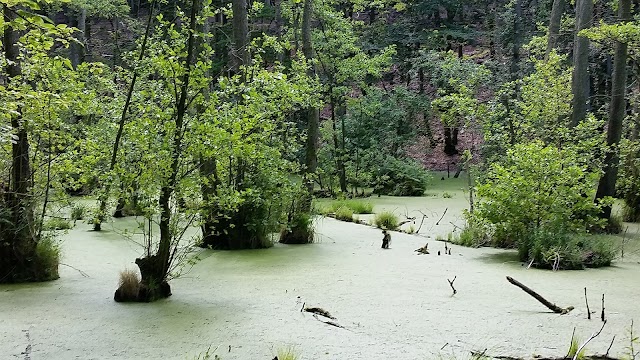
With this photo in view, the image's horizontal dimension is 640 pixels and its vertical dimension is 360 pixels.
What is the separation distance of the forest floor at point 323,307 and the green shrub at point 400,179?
731 cm

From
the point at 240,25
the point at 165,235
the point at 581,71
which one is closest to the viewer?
the point at 165,235

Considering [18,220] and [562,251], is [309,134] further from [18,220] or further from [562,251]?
[18,220]

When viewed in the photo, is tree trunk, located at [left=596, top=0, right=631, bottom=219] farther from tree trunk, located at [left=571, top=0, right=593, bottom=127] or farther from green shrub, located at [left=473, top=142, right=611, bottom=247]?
green shrub, located at [left=473, top=142, right=611, bottom=247]

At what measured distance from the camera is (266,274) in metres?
4.81

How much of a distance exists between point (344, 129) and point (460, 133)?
25.0 feet

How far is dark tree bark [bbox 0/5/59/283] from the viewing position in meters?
4.52

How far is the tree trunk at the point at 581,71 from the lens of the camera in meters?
7.93

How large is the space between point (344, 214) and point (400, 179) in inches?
175

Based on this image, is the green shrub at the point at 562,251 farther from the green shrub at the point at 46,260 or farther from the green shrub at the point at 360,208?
the green shrub at the point at 360,208

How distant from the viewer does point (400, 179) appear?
1339cm

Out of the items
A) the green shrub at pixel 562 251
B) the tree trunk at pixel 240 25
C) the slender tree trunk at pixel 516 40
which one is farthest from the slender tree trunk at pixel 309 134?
Answer: the slender tree trunk at pixel 516 40

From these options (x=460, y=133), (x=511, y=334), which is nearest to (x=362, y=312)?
(x=511, y=334)

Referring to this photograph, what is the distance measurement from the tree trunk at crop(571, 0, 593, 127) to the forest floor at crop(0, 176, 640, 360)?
2.67m

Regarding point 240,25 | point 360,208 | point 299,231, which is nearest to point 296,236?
point 299,231
